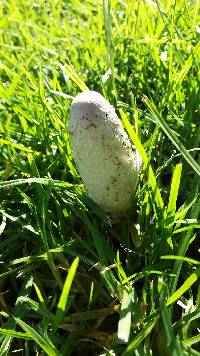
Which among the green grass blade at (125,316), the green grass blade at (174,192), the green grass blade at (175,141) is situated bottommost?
the green grass blade at (125,316)

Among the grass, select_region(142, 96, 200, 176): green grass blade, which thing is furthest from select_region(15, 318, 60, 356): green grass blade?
select_region(142, 96, 200, 176): green grass blade

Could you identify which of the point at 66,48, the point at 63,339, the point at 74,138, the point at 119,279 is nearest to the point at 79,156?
the point at 74,138

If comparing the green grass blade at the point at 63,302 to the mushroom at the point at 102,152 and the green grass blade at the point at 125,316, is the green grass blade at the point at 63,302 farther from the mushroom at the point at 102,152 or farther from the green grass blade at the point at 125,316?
the mushroom at the point at 102,152

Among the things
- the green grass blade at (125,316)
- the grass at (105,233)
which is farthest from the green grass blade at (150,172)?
the green grass blade at (125,316)

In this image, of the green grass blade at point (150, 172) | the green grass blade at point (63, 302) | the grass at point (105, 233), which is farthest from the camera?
the green grass blade at point (150, 172)

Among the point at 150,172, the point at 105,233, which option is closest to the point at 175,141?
the point at 150,172

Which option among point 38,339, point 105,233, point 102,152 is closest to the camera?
point 38,339

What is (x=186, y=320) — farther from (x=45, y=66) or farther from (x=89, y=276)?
(x=45, y=66)

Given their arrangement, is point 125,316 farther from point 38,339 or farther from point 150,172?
point 150,172
